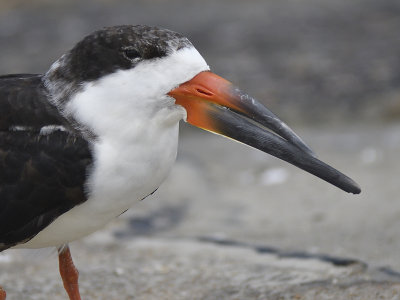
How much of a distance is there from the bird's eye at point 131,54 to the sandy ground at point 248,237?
5.10 ft

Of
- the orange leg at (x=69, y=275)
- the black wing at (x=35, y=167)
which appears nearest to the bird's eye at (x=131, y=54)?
the black wing at (x=35, y=167)

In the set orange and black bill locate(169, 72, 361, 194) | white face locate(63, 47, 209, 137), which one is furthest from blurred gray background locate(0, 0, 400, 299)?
white face locate(63, 47, 209, 137)

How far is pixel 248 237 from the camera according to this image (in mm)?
5684

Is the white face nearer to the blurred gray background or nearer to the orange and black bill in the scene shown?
the orange and black bill

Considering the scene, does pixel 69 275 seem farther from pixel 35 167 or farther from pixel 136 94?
pixel 136 94

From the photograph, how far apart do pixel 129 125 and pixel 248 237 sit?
2530mm

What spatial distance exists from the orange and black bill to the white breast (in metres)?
0.08

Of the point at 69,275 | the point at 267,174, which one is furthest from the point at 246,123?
the point at 267,174

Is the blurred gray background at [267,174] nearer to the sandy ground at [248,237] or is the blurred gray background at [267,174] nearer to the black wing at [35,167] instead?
the sandy ground at [248,237]

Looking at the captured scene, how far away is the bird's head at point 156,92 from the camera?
10.9 ft

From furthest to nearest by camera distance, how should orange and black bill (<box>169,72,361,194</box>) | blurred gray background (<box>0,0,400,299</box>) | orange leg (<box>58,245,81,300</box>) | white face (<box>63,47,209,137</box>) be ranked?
blurred gray background (<box>0,0,400,299</box>)
orange leg (<box>58,245,81,300</box>)
orange and black bill (<box>169,72,361,194</box>)
white face (<box>63,47,209,137</box>)

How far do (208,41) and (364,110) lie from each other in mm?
3124

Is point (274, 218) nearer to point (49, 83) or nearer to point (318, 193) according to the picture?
point (318, 193)

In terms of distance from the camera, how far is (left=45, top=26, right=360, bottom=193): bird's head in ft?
10.9
